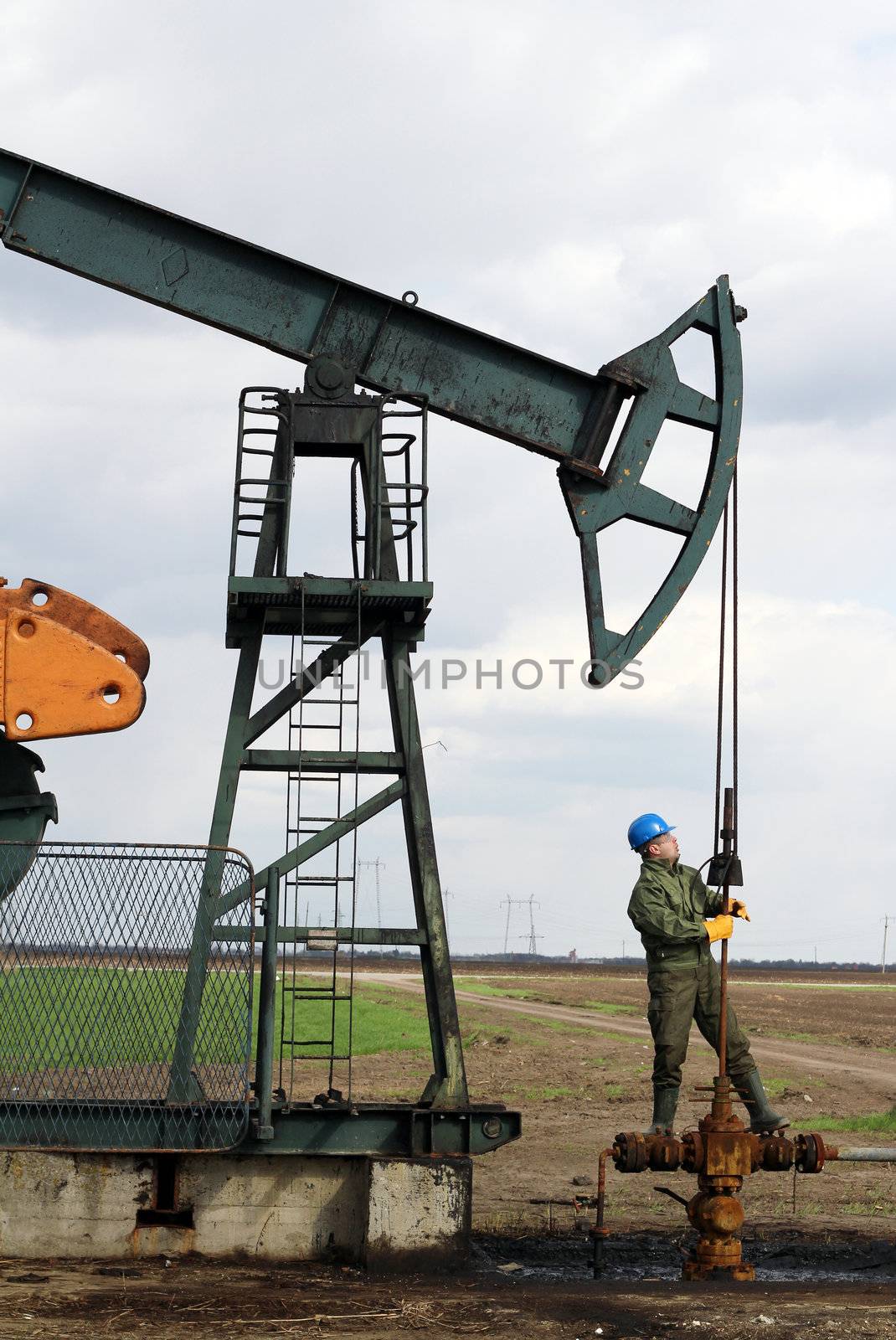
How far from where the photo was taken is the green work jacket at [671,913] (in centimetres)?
807

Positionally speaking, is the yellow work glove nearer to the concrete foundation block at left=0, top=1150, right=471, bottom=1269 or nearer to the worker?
the worker

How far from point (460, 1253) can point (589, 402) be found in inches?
193

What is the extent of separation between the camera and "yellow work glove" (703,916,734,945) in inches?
314

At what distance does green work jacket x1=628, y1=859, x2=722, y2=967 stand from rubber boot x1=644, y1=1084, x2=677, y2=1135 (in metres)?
0.65

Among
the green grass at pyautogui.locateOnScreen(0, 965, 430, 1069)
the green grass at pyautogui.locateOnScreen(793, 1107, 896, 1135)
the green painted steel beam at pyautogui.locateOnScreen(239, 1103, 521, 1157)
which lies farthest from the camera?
the green grass at pyautogui.locateOnScreen(793, 1107, 896, 1135)

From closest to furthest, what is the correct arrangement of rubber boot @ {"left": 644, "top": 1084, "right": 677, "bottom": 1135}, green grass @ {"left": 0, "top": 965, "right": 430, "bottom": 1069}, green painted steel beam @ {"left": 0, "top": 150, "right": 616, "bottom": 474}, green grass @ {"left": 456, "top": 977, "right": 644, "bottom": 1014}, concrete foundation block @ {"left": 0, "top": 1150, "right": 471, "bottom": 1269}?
1. green grass @ {"left": 0, "top": 965, "right": 430, "bottom": 1069}
2. rubber boot @ {"left": 644, "top": 1084, "right": 677, "bottom": 1135}
3. concrete foundation block @ {"left": 0, "top": 1150, "right": 471, "bottom": 1269}
4. green painted steel beam @ {"left": 0, "top": 150, "right": 616, "bottom": 474}
5. green grass @ {"left": 456, "top": 977, "right": 644, "bottom": 1014}

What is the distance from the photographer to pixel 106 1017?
26.2 ft

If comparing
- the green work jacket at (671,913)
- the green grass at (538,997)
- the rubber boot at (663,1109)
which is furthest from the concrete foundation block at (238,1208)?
the green grass at (538,997)

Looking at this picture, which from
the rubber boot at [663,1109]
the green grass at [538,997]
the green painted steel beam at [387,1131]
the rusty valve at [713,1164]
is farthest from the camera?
the green grass at [538,997]

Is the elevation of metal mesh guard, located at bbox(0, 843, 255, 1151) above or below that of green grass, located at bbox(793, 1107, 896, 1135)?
above

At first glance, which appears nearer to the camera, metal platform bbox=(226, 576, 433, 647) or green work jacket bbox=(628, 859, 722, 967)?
green work jacket bbox=(628, 859, 722, 967)

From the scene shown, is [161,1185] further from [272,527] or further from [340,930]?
[272,527]

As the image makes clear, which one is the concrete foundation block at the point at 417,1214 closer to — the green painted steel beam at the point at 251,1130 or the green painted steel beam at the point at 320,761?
the green painted steel beam at the point at 251,1130

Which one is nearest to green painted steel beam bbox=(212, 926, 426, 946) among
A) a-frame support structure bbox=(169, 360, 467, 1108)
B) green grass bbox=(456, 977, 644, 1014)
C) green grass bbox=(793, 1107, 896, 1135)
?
a-frame support structure bbox=(169, 360, 467, 1108)
